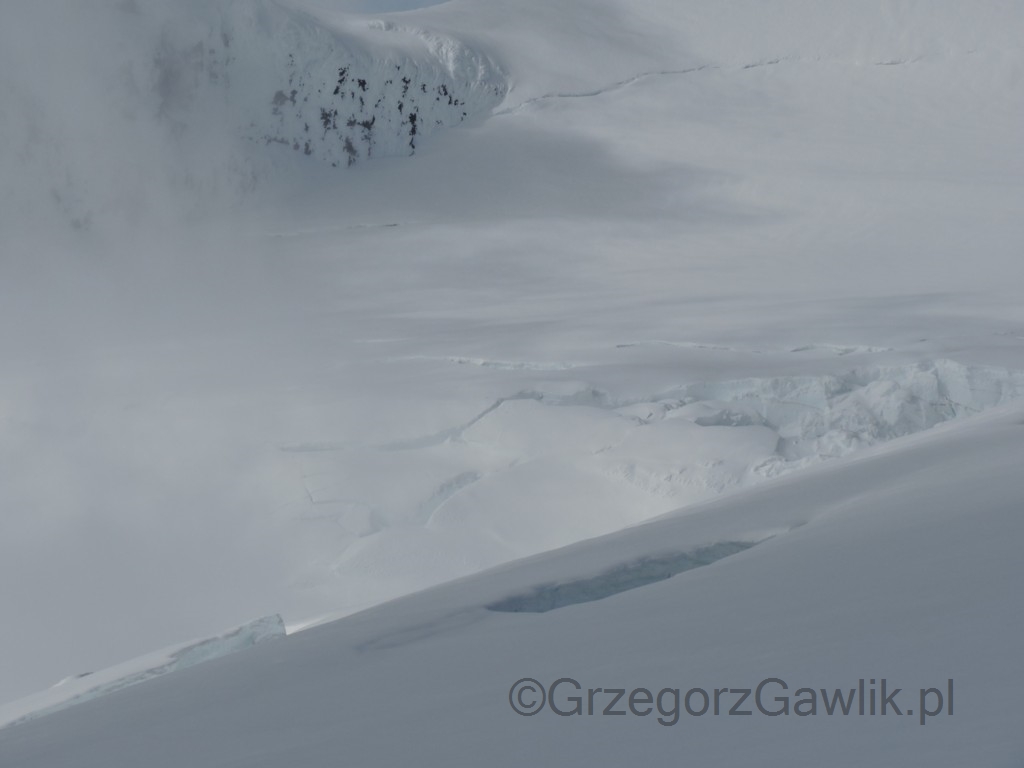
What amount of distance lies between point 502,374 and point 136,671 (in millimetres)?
2563

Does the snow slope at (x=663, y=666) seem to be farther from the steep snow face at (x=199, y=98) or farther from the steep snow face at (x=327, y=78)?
the steep snow face at (x=327, y=78)

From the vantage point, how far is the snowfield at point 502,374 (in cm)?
117

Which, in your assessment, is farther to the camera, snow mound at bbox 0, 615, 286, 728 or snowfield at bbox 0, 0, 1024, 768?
snow mound at bbox 0, 615, 286, 728

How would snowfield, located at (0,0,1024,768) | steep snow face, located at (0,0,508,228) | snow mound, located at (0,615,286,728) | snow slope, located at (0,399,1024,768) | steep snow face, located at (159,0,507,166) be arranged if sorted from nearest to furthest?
snow slope, located at (0,399,1024,768) → snowfield, located at (0,0,1024,768) → snow mound, located at (0,615,286,728) → steep snow face, located at (0,0,508,228) → steep snow face, located at (159,0,507,166)

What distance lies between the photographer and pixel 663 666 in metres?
1.11

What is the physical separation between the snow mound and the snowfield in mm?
14

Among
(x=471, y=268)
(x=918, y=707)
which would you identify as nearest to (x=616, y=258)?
A: (x=471, y=268)

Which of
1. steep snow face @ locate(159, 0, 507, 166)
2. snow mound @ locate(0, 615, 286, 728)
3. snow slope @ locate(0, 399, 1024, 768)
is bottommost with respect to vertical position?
snow mound @ locate(0, 615, 286, 728)

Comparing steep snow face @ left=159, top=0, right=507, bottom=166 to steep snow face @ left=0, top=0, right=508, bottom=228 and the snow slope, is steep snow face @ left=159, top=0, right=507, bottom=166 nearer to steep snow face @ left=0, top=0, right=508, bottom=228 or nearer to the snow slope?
steep snow face @ left=0, top=0, right=508, bottom=228

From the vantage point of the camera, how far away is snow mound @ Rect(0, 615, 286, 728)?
2234 mm

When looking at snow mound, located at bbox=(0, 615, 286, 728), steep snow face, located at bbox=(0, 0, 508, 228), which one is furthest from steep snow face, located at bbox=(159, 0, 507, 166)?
snow mound, located at bbox=(0, 615, 286, 728)

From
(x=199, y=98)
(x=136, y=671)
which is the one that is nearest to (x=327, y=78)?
(x=199, y=98)

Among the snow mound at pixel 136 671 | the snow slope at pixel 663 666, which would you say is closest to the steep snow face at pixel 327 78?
the snow mound at pixel 136 671

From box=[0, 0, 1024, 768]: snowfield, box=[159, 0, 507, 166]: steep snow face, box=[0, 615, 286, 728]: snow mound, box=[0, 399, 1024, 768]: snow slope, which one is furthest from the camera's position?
box=[159, 0, 507, 166]: steep snow face
